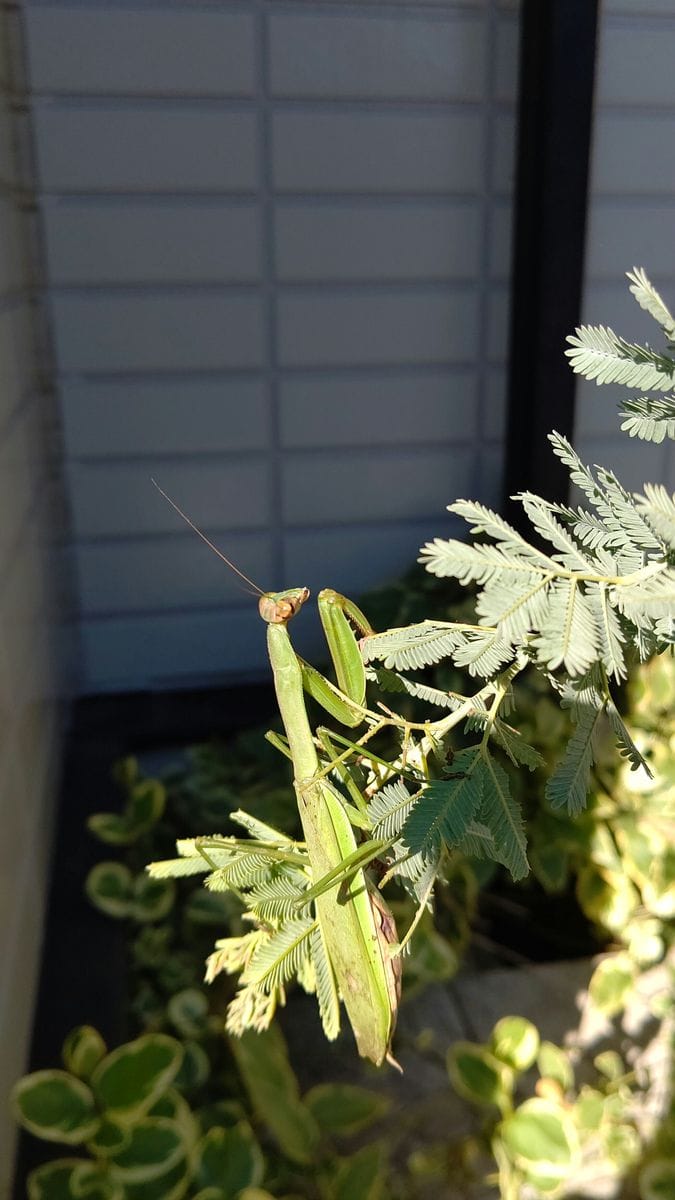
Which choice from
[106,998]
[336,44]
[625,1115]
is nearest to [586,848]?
[625,1115]

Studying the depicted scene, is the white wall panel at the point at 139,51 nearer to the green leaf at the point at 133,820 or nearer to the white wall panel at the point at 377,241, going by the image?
the white wall panel at the point at 377,241

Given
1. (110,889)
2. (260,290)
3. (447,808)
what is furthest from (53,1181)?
(260,290)

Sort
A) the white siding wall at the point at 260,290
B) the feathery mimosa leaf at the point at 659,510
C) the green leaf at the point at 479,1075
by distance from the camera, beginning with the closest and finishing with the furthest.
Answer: the feathery mimosa leaf at the point at 659,510
the green leaf at the point at 479,1075
the white siding wall at the point at 260,290

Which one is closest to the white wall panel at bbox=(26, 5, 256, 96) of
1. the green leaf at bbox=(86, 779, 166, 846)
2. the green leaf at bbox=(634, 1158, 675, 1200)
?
the green leaf at bbox=(86, 779, 166, 846)

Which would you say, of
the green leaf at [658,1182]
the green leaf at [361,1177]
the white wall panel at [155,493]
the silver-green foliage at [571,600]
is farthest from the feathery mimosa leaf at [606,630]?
the white wall panel at [155,493]

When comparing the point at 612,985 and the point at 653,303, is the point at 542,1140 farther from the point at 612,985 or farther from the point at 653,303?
the point at 653,303

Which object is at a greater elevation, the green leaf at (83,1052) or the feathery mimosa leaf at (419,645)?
the feathery mimosa leaf at (419,645)

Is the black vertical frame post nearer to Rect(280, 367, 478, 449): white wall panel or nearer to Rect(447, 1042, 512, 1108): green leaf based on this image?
Rect(280, 367, 478, 449): white wall panel
